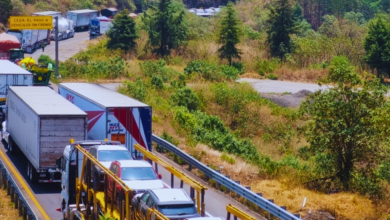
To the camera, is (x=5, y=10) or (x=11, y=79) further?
(x=5, y=10)

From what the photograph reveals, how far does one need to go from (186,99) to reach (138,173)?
23.0 m

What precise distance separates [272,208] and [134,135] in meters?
5.93

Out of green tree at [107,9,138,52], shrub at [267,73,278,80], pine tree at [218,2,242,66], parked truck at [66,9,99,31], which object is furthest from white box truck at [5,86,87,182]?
parked truck at [66,9,99,31]

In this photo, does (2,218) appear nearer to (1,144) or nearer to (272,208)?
(272,208)

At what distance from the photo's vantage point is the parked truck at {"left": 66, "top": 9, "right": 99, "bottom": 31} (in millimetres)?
73938

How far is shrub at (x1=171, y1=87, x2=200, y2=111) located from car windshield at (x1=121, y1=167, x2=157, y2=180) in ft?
73.8

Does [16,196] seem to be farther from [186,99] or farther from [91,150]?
[186,99]

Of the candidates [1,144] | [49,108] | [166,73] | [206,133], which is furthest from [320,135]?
[166,73]

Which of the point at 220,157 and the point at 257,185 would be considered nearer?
the point at 257,185

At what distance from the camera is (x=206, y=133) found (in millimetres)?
29391

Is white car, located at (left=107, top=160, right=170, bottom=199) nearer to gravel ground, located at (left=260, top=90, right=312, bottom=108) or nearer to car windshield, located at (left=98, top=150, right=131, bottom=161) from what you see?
car windshield, located at (left=98, top=150, right=131, bottom=161)

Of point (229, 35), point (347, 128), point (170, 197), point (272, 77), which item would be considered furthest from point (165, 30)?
point (170, 197)

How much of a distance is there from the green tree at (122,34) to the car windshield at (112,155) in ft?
142

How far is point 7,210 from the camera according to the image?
62.3 feet
